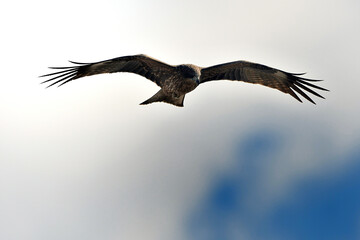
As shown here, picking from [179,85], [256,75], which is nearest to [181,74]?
[179,85]

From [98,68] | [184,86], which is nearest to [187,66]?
[184,86]

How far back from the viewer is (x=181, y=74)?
35.0 ft

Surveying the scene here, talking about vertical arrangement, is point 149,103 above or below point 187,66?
below

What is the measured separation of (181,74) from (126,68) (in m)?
1.60

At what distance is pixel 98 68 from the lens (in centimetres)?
1101

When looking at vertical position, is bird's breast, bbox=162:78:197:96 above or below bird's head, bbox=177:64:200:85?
below

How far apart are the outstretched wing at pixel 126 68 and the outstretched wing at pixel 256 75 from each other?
46.4 inches

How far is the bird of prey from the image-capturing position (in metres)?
10.7

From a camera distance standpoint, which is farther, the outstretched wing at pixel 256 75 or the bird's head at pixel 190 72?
the outstretched wing at pixel 256 75

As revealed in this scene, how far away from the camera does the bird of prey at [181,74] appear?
1071 cm

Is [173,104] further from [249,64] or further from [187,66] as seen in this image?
[249,64]

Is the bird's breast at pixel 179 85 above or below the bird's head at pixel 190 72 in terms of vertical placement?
below

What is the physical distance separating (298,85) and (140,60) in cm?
429

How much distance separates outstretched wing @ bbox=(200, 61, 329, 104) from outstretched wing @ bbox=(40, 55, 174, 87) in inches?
46.4
